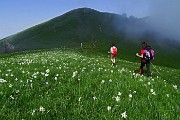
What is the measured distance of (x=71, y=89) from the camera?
9.91 m

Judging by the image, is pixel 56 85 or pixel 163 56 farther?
pixel 163 56

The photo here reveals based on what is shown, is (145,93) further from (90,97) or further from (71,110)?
(71,110)

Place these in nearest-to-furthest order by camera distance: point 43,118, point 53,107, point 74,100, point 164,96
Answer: point 43,118 → point 53,107 → point 74,100 → point 164,96

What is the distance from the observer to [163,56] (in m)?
164

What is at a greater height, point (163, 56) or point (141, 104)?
point (141, 104)

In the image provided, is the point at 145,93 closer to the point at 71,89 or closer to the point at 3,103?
the point at 71,89

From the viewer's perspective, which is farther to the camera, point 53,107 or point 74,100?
point 74,100

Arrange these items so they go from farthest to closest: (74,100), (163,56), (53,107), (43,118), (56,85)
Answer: (163,56), (56,85), (74,100), (53,107), (43,118)

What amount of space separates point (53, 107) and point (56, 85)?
7.79ft

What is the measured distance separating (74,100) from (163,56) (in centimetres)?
15945

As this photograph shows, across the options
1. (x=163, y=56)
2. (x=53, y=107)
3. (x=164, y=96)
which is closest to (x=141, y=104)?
(x=164, y=96)

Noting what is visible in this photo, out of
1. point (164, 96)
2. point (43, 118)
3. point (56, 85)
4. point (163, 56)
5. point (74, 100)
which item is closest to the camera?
point (43, 118)

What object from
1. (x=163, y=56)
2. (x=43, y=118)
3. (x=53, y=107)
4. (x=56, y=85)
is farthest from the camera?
(x=163, y=56)

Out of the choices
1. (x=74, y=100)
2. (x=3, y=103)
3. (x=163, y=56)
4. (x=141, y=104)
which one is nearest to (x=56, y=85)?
(x=74, y=100)
